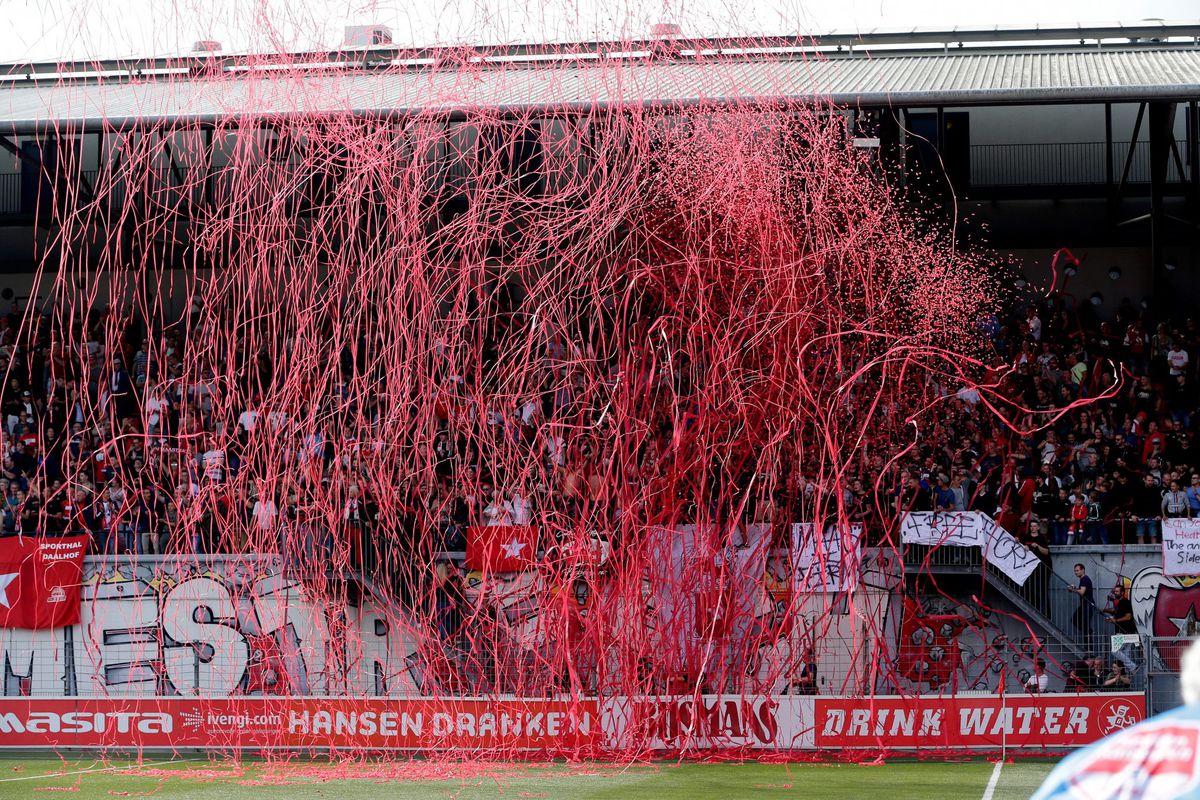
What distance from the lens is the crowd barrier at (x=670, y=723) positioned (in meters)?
14.3

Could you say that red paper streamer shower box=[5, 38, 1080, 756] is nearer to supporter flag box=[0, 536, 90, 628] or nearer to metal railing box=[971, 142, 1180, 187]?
supporter flag box=[0, 536, 90, 628]

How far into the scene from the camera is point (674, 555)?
16688mm

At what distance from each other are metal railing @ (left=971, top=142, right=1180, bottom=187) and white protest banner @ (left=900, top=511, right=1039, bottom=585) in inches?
351

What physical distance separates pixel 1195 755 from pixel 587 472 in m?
15.0

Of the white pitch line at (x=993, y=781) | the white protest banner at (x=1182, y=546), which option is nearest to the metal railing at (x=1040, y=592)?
the white protest banner at (x=1182, y=546)

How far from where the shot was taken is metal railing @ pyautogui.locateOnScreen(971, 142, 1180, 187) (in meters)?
24.1

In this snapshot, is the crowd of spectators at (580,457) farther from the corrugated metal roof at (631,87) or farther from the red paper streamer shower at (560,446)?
the corrugated metal roof at (631,87)

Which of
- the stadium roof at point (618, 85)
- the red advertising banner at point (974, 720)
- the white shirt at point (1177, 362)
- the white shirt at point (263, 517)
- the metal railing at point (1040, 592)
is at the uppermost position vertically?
the stadium roof at point (618, 85)

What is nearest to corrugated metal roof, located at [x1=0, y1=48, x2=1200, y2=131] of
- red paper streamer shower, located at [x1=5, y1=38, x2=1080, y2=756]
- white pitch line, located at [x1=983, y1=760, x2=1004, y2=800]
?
red paper streamer shower, located at [x1=5, y1=38, x2=1080, y2=756]

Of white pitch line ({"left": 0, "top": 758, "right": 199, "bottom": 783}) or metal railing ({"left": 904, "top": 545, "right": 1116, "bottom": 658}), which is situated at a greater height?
metal railing ({"left": 904, "top": 545, "right": 1116, "bottom": 658})

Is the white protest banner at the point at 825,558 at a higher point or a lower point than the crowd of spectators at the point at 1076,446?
lower

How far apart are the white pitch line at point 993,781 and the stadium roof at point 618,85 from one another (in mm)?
7854

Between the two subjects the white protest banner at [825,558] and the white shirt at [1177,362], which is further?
the white shirt at [1177,362]

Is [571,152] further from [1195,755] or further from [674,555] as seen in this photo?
[1195,755]
